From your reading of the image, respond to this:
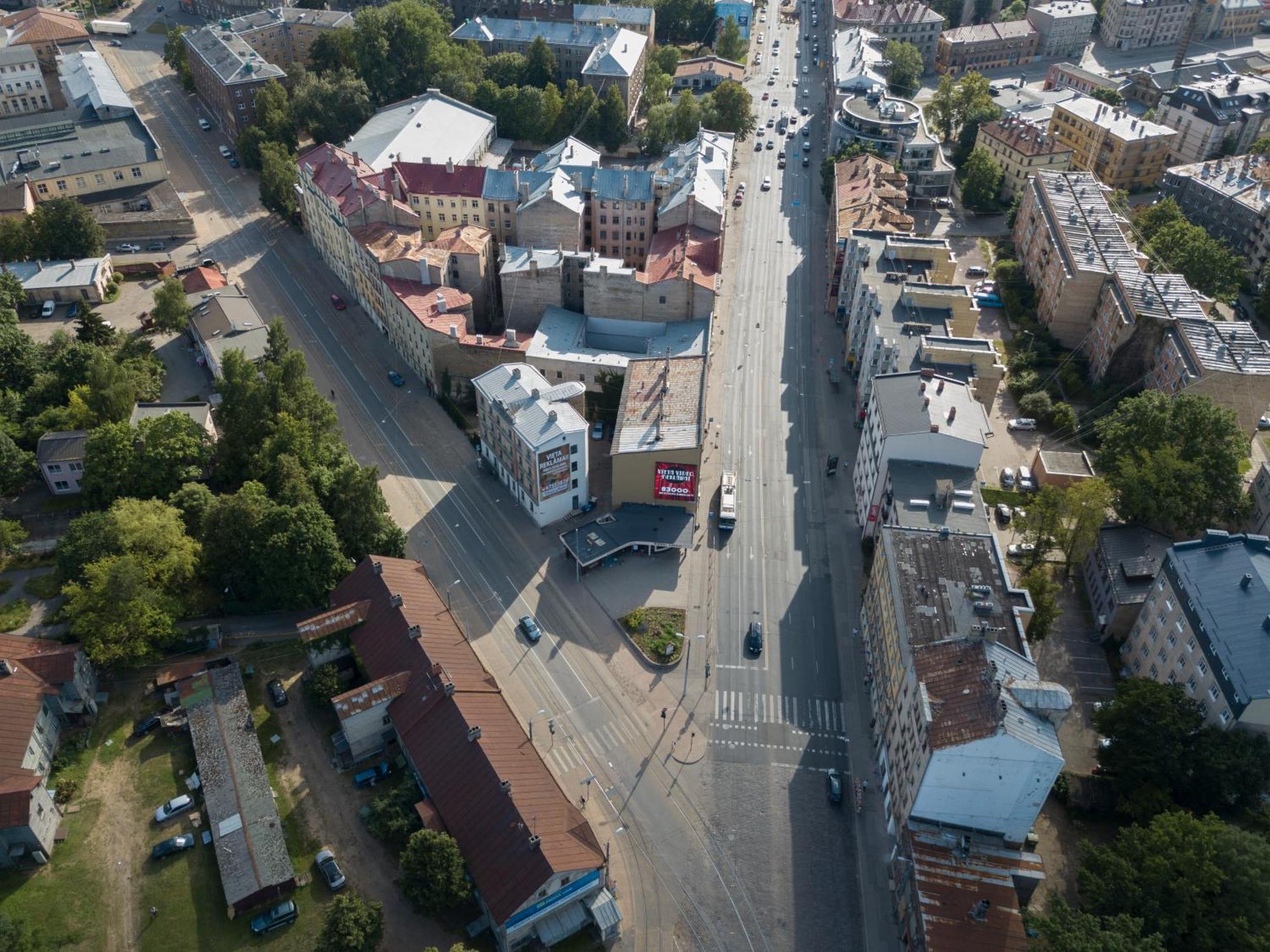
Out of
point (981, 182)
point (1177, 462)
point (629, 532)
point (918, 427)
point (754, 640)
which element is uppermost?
point (918, 427)

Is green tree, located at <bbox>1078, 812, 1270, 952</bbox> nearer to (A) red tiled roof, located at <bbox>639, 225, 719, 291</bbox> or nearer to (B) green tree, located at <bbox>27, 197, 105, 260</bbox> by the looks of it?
(A) red tiled roof, located at <bbox>639, 225, 719, 291</bbox>

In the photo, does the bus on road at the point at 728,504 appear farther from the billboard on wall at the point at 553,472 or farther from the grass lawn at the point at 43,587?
the grass lawn at the point at 43,587

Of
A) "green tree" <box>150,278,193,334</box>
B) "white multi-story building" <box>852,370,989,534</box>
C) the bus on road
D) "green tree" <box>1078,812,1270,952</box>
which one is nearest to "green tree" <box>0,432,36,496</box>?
"green tree" <box>150,278,193,334</box>

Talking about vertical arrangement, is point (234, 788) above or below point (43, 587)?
below

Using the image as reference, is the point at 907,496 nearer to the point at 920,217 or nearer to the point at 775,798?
the point at 775,798

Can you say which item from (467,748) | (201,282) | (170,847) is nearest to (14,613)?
(170,847)

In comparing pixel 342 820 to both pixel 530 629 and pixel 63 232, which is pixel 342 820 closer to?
pixel 530 629
